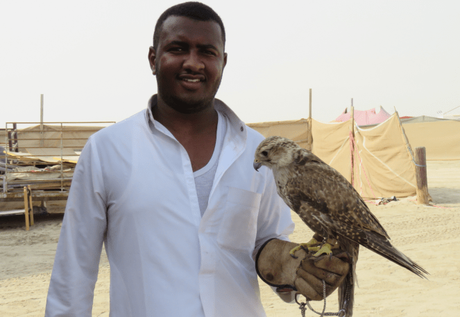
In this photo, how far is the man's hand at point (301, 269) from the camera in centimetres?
159

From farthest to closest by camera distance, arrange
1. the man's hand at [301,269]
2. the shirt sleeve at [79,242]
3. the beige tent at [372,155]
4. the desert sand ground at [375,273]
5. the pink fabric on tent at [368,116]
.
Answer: the pink fabric on tent at [368,116] → the beige tent at [372,155] → the desert sand ground at [375,273] → the man's hand at [301,269] → the shirt sleeve at [79,242]

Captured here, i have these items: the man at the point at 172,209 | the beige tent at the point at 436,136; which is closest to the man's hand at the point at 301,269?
the man at the point at 172,209

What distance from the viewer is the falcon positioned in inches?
69.1

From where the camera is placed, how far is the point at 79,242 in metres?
1.53

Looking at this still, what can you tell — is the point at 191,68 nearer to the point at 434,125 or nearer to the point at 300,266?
the point at 300,266

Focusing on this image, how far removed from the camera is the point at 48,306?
4.89 feet

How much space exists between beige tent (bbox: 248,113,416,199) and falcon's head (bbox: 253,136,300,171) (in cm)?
1005

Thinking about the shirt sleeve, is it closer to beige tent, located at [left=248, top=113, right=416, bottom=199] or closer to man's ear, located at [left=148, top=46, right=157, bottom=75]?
man's ear, located at [left=148, top=46, right=157, bottom=75]

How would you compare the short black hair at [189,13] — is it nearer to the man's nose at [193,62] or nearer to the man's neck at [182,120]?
the man's nose at [193,62]

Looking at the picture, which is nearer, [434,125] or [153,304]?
[153,304]

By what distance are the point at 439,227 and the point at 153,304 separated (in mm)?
7897

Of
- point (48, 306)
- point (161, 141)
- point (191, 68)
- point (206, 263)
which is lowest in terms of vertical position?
point (48, 306)

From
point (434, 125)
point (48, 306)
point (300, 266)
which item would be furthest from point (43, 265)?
point (434, 125)

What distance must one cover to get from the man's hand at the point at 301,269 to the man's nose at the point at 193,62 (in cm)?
80
